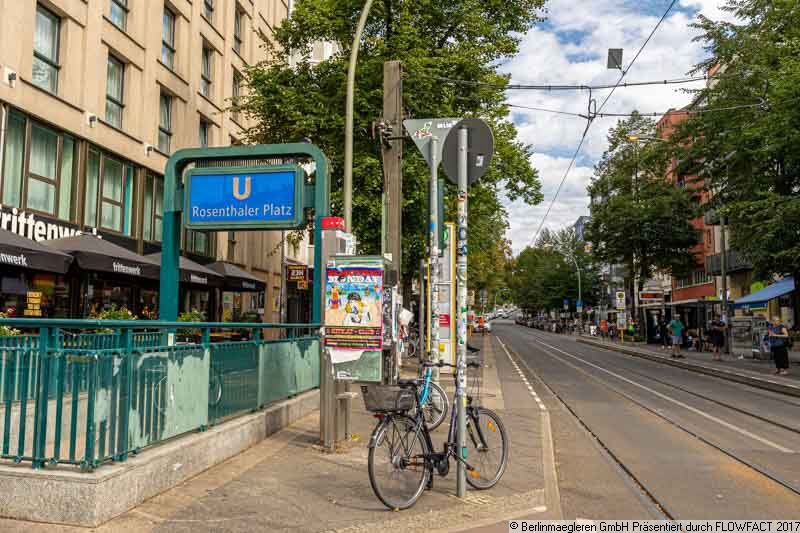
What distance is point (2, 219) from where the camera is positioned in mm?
15070

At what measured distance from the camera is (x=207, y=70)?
27.2 meters

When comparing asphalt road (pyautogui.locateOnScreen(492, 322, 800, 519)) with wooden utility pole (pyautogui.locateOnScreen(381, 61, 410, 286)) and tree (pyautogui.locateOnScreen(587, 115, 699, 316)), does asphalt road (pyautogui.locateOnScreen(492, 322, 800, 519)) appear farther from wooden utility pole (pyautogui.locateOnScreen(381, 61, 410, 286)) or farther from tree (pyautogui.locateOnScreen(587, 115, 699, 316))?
tree (pyautogui.locateOnScreen(587, 115, 699, 316))

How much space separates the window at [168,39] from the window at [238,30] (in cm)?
541

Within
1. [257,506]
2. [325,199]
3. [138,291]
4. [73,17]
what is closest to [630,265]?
[138,291]

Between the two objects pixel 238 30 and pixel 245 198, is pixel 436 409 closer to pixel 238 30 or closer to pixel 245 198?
pixel 245 198

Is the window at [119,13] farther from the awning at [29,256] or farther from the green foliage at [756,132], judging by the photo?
the green foliage at [756,132]

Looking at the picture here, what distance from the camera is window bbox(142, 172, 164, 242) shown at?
72.9 ft

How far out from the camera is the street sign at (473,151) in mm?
5902

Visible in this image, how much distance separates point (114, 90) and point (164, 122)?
10.5ft

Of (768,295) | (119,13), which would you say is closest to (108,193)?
(119,13)

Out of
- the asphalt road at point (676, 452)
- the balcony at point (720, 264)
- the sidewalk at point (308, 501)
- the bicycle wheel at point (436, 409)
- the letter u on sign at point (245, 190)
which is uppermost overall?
the balcony at point (720, 264)

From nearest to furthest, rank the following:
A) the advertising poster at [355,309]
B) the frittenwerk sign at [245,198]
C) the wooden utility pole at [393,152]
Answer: the advertising poster at [355,309], the frittenwerk sign at [245,198], the wooden utility pole at [393,152]

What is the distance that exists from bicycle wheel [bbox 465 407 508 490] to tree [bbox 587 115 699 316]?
38813 mm

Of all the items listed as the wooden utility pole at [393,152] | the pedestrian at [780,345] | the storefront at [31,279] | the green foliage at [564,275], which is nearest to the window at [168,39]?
the storefront at [31,279]
